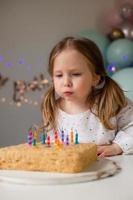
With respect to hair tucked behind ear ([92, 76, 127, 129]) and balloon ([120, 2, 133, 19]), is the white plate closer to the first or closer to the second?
hair tucked behind ear ([92, 76, 127, 129])

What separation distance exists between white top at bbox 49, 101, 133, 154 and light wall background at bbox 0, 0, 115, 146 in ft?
7.96

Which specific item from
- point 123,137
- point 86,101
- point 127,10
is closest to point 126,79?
point 127,10

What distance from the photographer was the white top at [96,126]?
134 cm

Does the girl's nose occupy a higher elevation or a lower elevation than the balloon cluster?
lower

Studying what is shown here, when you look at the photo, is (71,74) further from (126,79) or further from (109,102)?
(126,79)

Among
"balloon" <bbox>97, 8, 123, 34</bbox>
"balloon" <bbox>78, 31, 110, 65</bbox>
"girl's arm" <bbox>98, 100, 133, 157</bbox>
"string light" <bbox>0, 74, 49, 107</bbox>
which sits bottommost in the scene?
"string light" <bbox>0, 74, 49, 107</bbox>

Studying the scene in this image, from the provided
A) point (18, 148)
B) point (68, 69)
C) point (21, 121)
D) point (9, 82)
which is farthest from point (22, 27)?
point (18, 148)

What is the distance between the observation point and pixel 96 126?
142cm

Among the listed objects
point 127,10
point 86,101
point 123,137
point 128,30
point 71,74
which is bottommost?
point 123,137

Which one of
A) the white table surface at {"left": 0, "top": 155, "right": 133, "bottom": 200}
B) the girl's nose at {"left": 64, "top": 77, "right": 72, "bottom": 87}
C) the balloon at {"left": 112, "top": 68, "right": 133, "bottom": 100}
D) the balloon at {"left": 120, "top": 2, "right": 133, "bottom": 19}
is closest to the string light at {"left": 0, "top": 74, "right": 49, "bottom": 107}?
the balloon at {"left": 120, "top": 2, "right": 133, "bottom": 19}

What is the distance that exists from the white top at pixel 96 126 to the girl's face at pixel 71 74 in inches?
6.2

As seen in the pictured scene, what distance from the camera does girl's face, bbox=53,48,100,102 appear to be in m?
1.17

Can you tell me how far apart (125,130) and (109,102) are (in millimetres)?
112

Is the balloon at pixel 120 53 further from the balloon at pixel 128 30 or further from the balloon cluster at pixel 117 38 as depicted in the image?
the balloon at pixel 128 30
